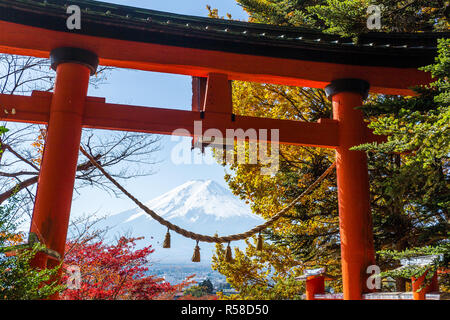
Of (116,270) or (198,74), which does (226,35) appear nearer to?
(198,74)

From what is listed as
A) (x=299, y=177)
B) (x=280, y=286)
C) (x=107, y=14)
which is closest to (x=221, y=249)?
(x=280, y=286)

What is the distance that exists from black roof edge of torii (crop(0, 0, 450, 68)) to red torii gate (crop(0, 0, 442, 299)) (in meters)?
0.01

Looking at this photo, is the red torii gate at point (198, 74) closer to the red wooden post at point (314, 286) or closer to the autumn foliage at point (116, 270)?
the red wooden post at point (314, 286)

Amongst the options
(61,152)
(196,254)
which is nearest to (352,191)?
(196,254)

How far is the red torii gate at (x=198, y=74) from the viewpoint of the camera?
11.7ft

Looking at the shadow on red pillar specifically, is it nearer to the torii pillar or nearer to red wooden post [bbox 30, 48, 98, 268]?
red wooden post [bbox 30, 48, 98, 268]

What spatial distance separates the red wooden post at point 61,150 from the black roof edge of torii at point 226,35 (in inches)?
15.1

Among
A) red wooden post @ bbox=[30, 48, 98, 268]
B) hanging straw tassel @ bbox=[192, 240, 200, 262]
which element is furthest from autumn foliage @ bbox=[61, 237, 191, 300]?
red wooden post @ bbox=[30, 48, 98, 268]

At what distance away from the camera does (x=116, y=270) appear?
22.2 ft

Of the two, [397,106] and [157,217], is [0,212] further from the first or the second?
[397,106]

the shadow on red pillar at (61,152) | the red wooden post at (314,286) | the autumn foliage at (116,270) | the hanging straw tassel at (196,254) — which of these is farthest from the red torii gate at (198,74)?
the autumn foliage at (116,270)
